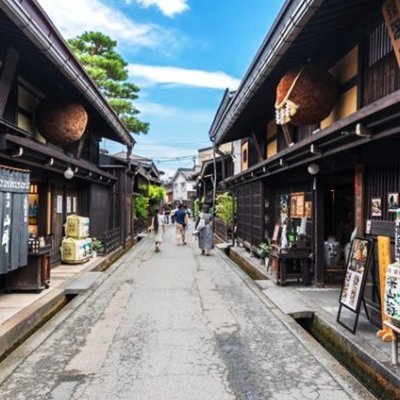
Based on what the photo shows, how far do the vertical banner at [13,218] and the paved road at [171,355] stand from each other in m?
1.34

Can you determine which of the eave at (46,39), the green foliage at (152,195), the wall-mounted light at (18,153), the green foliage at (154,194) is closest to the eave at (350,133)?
the eave at (46,39)

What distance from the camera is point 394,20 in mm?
6113

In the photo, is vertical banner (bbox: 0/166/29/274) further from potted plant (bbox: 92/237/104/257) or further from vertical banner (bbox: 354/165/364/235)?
potted plant (bbox: 92/237/104/257)

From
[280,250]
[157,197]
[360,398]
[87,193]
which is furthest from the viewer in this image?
[157,197]

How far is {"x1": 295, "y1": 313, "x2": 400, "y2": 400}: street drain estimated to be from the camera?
16.6 ft

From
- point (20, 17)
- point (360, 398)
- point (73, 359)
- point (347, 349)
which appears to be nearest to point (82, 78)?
point (20, 17)

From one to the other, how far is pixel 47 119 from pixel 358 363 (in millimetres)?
9066

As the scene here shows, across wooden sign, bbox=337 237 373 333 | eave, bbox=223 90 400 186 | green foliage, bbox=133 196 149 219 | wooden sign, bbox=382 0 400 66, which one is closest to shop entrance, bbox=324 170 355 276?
eave, bbox=223 90 400 186

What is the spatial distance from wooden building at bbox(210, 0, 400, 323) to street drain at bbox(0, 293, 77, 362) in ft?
17.4

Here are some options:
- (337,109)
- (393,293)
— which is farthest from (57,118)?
(393,293)

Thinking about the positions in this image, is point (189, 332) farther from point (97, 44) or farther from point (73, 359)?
point (97, 44)

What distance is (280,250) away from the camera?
10977 millimetres

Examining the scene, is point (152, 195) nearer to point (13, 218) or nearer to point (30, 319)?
point (13, 218)

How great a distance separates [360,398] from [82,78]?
8.42 metres
